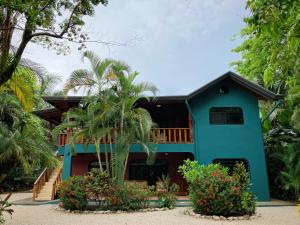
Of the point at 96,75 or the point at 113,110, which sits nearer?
the point at 113,110

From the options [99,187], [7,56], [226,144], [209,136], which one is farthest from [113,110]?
[226,144]

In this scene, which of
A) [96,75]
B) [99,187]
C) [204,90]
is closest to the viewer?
[99,187]

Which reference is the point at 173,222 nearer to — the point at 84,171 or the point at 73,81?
the point at 73,81

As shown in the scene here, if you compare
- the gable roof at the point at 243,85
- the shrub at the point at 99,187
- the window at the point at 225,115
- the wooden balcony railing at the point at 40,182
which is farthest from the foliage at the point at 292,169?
the wooden balcony railing at the point at 40,182

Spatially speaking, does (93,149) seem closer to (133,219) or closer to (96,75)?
(96,75)

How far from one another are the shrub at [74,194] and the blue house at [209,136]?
11.8 ft

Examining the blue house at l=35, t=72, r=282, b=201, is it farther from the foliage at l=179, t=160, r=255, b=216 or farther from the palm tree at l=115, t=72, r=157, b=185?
the foliage at l=179, t=160, r=255, b=216

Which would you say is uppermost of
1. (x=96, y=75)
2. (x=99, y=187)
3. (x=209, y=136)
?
(x=96, y=75)

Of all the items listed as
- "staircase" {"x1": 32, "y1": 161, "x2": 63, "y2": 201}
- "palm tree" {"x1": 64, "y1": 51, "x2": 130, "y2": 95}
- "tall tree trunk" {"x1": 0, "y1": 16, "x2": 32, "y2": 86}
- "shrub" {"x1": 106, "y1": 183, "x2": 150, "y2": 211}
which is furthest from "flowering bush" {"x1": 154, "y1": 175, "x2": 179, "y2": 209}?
"tall tree trunk" {"x1": 0, "y1": 16, "x2": 32, "y2": 86}

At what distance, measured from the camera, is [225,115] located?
15922mm

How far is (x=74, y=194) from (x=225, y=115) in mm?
9660

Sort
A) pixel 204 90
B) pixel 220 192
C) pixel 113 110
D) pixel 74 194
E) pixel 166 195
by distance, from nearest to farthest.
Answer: pixel 220 192, pixel 74 194, pixel 166 195, pixel 113 110, pixel 204 90

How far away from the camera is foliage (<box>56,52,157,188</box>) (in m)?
12.0

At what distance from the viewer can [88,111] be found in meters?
12.2
